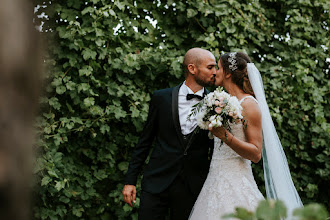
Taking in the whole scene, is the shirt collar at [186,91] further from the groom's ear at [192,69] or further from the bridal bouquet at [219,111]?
the bridal bouquet at [219,111]

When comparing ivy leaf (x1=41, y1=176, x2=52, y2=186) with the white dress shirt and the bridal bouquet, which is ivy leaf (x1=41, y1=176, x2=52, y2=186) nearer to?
the white dress shirt

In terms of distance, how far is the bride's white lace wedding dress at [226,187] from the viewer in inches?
105

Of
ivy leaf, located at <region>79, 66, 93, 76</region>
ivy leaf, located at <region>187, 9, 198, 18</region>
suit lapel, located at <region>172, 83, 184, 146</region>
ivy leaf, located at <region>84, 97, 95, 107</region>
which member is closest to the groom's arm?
suit lapel, located at <region>172, 83, 184, 146</region>

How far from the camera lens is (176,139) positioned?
118 inches

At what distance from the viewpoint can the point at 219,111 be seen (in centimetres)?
242

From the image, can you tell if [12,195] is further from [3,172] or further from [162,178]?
[162,178]

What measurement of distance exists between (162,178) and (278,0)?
297 cm

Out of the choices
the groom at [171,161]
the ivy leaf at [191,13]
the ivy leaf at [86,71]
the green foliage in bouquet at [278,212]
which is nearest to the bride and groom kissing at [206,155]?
the groom at [171,161]

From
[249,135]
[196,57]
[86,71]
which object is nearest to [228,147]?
[249,135]

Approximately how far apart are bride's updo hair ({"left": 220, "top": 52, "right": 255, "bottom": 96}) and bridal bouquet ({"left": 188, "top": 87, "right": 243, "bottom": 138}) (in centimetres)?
42

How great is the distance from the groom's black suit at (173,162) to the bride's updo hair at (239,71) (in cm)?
47

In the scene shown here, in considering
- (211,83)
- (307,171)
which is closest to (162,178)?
(211,83)

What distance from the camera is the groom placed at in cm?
297

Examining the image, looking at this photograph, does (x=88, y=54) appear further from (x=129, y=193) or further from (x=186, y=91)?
(x=129, y=193)
